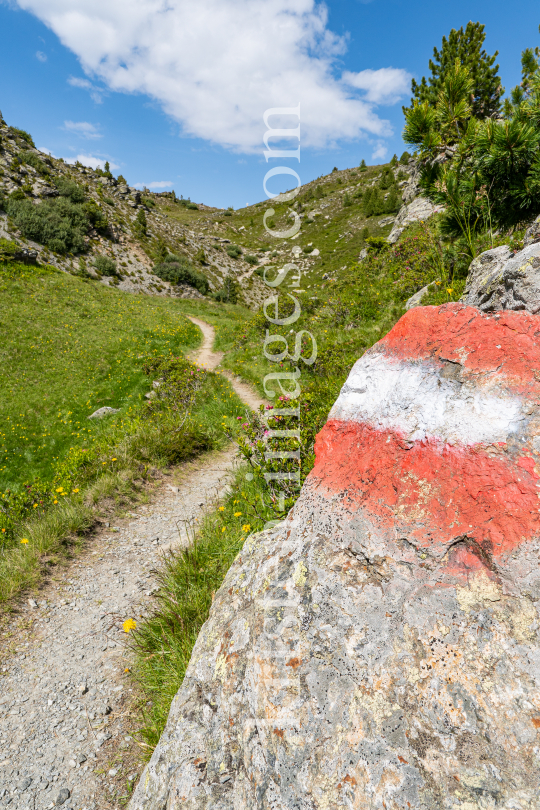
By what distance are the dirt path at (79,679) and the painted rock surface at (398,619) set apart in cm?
108

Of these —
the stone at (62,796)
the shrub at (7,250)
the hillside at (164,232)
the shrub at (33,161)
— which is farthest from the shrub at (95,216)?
the stone at (62,796)

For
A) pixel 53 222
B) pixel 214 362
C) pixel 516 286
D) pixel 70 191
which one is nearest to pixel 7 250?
pixel 53 222

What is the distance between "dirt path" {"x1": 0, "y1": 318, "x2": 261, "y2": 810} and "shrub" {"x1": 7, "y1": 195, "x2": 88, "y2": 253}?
128 ft

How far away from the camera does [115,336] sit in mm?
19516

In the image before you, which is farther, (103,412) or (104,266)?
(104,266)

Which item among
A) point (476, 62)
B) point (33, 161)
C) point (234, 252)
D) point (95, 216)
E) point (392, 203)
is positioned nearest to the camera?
point (476, 62)

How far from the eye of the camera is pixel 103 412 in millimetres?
12484

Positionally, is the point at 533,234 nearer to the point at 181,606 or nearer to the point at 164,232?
the point at 181,606

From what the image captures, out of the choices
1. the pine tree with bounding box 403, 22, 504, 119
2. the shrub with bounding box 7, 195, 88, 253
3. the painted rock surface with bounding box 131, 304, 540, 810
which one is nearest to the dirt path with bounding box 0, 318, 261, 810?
the painted rock surface with bounding box 131, 304, 540, 810

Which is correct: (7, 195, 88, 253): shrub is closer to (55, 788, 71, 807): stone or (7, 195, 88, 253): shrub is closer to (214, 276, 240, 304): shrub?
(214, 276, 240, 304): shrub

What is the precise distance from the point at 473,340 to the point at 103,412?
1238 centimetres

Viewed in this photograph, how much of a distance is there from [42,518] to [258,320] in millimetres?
15713

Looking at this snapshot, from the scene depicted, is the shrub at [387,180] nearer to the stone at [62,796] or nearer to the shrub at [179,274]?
the shrub at [179,274]

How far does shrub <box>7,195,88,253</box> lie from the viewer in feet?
115
